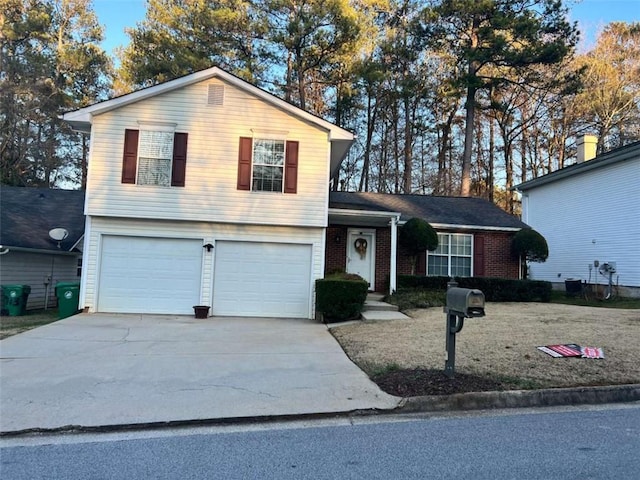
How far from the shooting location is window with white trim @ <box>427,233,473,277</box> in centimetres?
1598

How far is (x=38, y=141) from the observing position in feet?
88.8

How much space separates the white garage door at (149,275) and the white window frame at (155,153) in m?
1.59

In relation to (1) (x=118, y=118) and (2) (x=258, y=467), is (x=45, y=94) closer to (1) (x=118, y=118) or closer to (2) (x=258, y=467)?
(1) (x=118, y=118)

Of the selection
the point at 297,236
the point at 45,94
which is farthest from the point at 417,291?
the point at 45,94

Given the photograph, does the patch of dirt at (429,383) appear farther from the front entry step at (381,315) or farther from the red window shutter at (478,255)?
the red window shutter at (478,255)

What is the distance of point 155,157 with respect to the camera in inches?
482

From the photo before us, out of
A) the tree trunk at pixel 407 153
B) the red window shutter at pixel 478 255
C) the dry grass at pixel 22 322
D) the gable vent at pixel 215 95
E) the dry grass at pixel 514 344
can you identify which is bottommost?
the dry grass at pixel 22 322

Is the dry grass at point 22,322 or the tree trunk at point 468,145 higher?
the tree trunk at point 468,145

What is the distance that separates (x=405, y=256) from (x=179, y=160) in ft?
25.5

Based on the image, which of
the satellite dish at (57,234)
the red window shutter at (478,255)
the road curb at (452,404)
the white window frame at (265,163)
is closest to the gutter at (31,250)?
the satellite dish at (57,234)

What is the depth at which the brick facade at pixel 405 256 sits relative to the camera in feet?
50.2

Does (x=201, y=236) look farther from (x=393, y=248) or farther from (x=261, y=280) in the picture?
(x=393, y=248)

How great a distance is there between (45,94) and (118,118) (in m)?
17.6

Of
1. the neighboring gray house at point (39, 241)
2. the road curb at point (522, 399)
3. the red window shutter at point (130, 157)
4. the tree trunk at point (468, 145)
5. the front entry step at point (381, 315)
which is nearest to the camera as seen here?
the road curb at point (522, 399)
